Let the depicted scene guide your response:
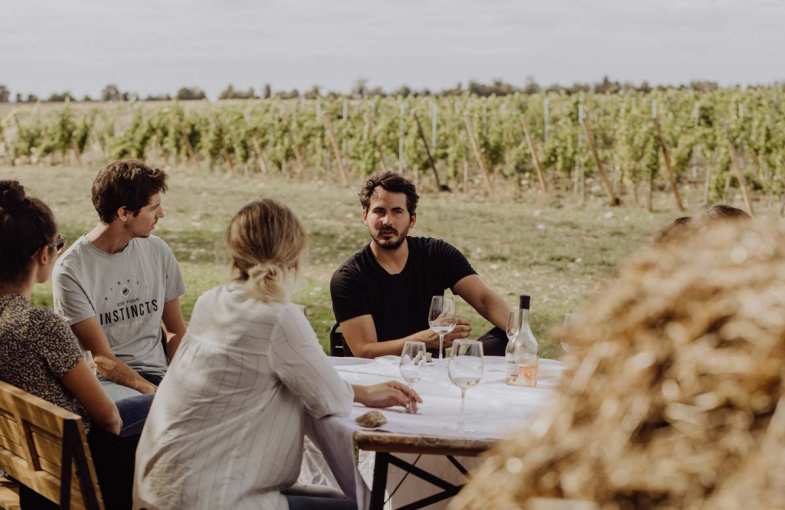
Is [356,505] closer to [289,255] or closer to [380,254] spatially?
[289,255]

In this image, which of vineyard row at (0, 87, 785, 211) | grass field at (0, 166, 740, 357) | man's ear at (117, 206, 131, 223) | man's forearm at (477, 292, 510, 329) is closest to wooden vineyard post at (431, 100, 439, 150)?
vineyard row at (0, 87, 785, 211)

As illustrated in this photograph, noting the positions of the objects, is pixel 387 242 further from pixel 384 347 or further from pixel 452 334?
pixel 452 334

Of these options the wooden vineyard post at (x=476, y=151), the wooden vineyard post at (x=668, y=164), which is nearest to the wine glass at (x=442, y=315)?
the wooden vineyard post at (x=668, y=164)

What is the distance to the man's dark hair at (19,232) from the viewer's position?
3404mm

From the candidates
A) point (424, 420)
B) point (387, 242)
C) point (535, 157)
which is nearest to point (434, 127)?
point (535, 157)

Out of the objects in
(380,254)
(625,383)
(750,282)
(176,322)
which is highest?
(750,282)

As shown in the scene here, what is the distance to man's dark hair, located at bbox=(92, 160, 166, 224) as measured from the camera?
176 inches

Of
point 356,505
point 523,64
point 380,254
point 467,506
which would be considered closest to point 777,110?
point 523,64

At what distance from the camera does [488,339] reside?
471cm

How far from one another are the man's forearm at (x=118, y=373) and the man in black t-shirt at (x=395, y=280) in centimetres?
88

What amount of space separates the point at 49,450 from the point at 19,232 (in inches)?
27.2

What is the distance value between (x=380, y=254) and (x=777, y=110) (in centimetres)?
1497

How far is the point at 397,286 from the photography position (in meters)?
4.94

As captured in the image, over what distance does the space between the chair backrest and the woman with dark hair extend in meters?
0.13
